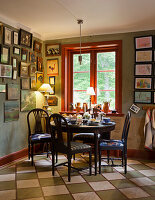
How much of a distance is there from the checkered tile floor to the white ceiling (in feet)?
8.71

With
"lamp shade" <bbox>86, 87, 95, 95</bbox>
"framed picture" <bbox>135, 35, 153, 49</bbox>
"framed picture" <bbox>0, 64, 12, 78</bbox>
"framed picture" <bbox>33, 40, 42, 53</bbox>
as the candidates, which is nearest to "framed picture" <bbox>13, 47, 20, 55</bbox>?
"framed picture" <bbox>0, 64, 12, 78</bbox>

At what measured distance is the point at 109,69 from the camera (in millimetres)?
5062

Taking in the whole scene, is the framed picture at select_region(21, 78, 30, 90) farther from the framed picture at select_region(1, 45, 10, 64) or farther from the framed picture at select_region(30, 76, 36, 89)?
the framed picture at select_region(1, 45, 10, 64)

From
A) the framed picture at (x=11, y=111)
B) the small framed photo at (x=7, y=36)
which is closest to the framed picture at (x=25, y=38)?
the small framed photo at (x=7, y=36)

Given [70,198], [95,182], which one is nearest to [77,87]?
[95,182]

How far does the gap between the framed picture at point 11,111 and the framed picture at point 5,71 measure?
0.49 meters

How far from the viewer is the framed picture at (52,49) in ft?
17.1

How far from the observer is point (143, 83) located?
15.0 feet

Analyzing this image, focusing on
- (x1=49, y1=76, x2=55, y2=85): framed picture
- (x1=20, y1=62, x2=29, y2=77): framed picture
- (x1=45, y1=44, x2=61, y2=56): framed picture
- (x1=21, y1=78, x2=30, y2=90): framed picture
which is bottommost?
(x1=21, y1=78, x2=30, y2=90): framed picture

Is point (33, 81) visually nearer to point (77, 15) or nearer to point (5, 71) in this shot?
point (5, 71)

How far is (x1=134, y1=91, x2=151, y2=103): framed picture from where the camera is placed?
4.53m

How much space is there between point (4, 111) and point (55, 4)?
201cm

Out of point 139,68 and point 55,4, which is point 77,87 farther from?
point 55,4

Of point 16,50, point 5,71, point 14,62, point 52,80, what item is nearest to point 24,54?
point 16,50
